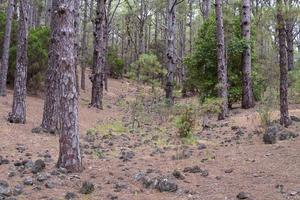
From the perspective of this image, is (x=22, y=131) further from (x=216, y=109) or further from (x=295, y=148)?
(x=295, y=148)

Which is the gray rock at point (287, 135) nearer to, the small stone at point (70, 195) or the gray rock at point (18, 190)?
the small stone at point (70, 195)

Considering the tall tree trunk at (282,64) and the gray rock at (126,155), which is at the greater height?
the tall tree trunk at (282,64)

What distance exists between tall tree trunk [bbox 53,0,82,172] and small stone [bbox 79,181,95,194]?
936mm

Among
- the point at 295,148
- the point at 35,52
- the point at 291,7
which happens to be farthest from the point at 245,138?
the point at 35,52

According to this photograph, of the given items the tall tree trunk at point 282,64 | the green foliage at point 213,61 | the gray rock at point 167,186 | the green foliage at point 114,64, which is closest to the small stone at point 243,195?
the gray rock at point 167,186

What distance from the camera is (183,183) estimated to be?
6.12 meters

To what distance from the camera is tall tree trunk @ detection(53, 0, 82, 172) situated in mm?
6582

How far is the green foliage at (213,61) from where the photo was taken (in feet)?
52.0

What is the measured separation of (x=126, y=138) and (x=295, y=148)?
167 inches

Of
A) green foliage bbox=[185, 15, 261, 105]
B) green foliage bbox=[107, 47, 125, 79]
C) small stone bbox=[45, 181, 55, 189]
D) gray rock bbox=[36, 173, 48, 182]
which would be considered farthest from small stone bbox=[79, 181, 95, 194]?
green foliage bbox=[107, 47, 125, 79]

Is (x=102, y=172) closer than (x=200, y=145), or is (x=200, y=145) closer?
(x=102, y=172)

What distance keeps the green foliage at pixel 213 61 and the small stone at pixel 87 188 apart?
34.3 ft

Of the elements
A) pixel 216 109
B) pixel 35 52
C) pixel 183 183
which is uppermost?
pixel 35 52

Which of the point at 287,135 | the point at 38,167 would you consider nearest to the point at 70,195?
the point at 38,167
